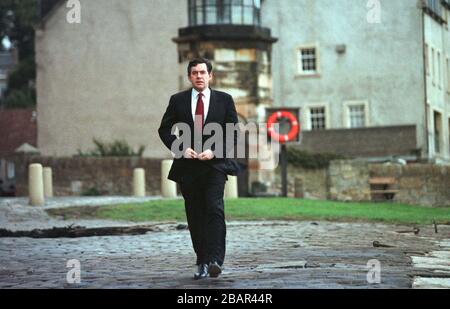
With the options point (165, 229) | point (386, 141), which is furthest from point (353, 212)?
point (386, 141)

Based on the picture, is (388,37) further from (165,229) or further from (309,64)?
(165,229)

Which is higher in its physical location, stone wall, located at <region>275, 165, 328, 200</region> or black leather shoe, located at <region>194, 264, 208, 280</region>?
stone wall, located at <region>275, 165, 328, 200</region>

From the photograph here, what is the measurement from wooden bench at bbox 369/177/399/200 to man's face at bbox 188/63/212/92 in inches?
862

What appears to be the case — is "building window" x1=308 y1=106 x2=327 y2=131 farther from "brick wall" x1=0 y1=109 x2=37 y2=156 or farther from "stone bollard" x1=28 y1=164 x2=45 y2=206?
"stone bollard" x1=28 y1=164 x2=45 y2=206

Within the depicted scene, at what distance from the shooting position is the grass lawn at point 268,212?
20359mm

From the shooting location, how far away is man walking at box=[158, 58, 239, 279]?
9.59 m

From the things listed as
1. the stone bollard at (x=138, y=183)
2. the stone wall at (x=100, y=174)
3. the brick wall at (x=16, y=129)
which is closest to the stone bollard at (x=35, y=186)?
the stone bollard at (x=138, y=183)

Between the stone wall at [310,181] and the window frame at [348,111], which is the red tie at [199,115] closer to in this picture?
the stone wall at [310,181]

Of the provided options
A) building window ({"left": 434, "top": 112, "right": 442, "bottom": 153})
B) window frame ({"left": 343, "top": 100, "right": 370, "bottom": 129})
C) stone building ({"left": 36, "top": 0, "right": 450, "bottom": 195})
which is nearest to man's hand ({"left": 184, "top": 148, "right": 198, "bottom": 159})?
building window ({"left": 434, "top": 112, "right": 442, "bottom": 153})

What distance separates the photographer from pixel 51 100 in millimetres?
48750

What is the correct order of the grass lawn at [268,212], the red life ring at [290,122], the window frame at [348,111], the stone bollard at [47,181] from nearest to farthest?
the grass lawn at [268,212], the red life ring at [290,122], the stone bollard at [47,181], the window frame at [348,111]

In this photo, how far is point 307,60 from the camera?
1870 inches

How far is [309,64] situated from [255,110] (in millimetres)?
14553

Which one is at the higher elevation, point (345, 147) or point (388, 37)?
point (388, 37)
